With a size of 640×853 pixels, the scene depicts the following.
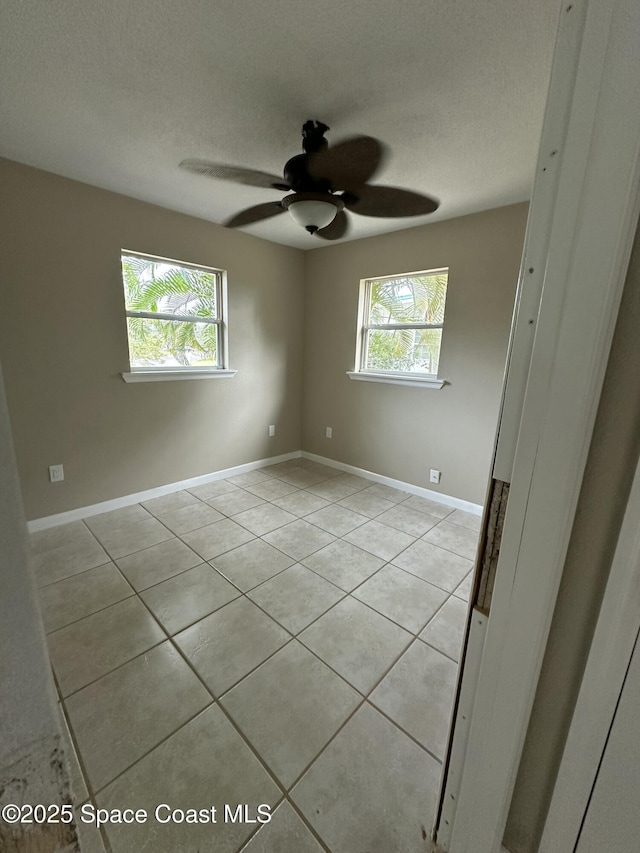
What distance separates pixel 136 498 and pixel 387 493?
88.6 inches

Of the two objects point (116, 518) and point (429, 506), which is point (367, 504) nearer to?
point (429, 506)

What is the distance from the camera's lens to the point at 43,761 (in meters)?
0.49

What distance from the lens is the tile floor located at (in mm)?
1027

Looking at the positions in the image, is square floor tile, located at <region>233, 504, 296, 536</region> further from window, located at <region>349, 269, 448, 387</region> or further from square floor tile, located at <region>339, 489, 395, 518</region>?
window, located at <region>349, 269, 448, 387</region>

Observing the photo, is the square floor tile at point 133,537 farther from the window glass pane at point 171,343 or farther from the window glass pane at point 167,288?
the window glass pane at point 167,288

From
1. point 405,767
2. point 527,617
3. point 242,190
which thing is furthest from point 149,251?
point 405,767

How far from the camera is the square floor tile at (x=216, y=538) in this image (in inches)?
90.0

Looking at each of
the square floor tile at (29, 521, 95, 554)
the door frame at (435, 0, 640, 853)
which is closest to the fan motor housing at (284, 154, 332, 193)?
the door frame at (435, 0, 640, 853)

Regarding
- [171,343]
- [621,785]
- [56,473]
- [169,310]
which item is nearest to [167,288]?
[169,310]

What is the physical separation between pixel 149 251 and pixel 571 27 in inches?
112

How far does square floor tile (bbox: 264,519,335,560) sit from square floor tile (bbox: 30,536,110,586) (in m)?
1.07

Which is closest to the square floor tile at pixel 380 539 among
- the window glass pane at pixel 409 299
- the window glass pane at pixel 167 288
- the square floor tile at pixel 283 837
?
the square floor tile at pixel 283 837

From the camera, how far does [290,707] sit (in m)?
1.30

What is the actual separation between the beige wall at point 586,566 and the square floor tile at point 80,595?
1.86m
